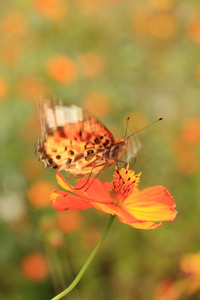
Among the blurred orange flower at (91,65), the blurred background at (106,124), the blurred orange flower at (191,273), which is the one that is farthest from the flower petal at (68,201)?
the blurred orange flower at (91,65)

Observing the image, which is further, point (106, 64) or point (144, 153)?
point (106, 64)

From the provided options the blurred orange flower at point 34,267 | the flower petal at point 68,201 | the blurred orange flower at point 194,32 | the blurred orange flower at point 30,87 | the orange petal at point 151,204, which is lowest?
the blurred orange flower at point 34,267

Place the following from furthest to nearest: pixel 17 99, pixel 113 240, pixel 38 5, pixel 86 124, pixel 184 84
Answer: pixel 184 84, pixel 38 5, pixel 17 99, pixel 113 240, pixel 86 124

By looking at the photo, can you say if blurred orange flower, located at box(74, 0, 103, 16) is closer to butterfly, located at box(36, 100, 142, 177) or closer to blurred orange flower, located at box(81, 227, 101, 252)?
blurred orange flower, located at box(81, 227, 101, 252)

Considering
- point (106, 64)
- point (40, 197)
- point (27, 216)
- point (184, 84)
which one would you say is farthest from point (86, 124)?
point (184, 84)

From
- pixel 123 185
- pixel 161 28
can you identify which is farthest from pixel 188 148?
pixel 123 185

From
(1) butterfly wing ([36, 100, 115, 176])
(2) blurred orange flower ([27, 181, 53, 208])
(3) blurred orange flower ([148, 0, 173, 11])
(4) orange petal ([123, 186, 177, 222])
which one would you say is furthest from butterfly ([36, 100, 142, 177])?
(3) blurred orange flower ([148, 0, 173, 11])

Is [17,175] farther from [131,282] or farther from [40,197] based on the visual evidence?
[131,282]

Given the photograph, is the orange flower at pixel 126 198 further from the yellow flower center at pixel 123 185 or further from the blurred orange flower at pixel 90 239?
the blurred orange flower at pixel 90 239
